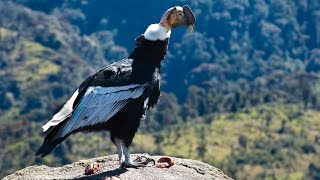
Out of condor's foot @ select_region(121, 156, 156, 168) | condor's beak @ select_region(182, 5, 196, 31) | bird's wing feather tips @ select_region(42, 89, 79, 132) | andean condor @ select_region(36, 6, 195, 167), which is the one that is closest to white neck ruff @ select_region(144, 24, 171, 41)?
andean condor @ select_region(36, 6, 195, 167)

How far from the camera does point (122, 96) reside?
34.8ft

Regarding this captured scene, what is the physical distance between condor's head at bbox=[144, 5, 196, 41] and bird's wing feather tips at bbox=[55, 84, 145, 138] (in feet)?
3.03

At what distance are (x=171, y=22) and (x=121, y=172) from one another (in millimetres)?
2510

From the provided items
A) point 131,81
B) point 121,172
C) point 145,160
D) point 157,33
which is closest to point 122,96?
point 131,81

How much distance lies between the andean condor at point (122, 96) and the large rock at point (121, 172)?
30cm

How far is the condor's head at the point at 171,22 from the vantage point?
35.9 feet

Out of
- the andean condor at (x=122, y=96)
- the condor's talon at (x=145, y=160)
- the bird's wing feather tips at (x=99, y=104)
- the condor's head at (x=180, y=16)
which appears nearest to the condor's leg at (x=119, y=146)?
the andean condor at (x=122, y=96)

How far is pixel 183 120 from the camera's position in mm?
139125

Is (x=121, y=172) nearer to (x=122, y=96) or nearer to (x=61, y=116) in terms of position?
(x=122, y=96)

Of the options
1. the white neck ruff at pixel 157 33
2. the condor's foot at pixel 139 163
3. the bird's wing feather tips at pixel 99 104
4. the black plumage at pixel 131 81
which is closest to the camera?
the bird's wing feather tips at pixel 99 104

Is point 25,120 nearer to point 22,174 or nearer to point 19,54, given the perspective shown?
point 19,54

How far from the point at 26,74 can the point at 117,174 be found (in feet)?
560

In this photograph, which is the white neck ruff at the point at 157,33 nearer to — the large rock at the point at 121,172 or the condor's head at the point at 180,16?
the condor's head at the point at 180,16

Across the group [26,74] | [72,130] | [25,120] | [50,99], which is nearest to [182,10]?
[72,130]
